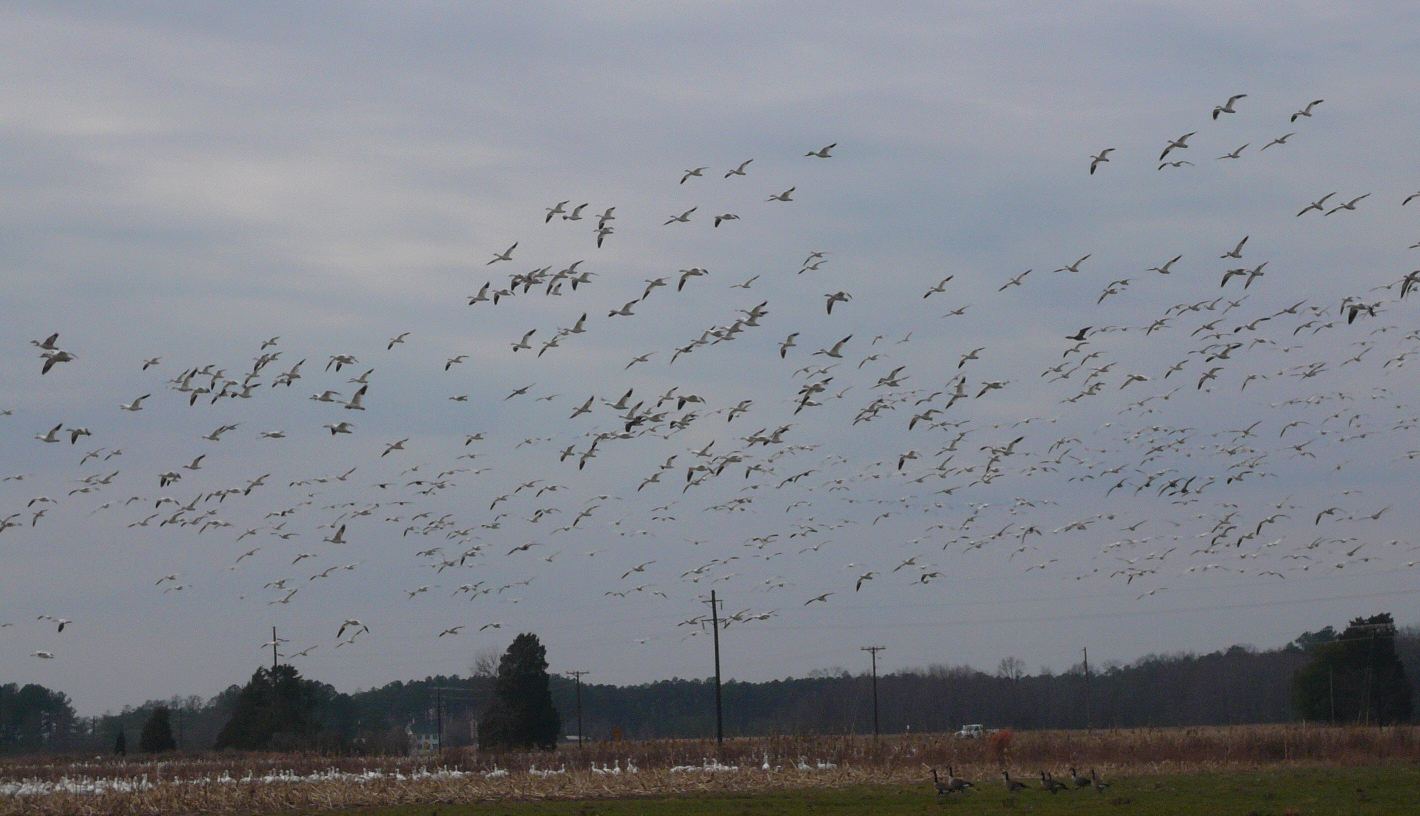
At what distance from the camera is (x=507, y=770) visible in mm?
45188

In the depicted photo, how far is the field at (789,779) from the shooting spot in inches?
1243

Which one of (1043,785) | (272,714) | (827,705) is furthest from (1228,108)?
(827,705)

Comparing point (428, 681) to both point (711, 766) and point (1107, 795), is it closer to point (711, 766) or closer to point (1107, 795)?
point (711, 766)

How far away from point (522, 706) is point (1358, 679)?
48.1 m

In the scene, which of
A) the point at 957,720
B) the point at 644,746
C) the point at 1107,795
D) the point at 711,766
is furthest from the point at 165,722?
the point at 957,720

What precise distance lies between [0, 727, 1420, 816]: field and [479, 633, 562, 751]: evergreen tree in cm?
782

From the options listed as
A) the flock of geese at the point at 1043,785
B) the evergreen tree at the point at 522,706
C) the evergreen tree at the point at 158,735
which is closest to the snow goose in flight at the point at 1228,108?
the flock of geese at the point at 1043,785

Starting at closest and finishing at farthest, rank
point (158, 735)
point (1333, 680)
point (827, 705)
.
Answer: point (158, 735) < point (1333, 680) < point (827, 705)

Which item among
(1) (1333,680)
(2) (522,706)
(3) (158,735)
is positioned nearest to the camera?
(2) (522,706)

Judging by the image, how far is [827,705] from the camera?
429 feet

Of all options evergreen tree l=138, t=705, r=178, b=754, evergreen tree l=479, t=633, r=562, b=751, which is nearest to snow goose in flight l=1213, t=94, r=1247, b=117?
evergreen tree l=479, t=633, r=562, b=751

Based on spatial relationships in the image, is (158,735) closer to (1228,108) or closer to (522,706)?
(522,706)

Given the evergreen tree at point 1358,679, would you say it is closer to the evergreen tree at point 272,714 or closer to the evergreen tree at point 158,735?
the evergreen tree at point 272,714

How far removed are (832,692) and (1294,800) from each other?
A: 117 m
